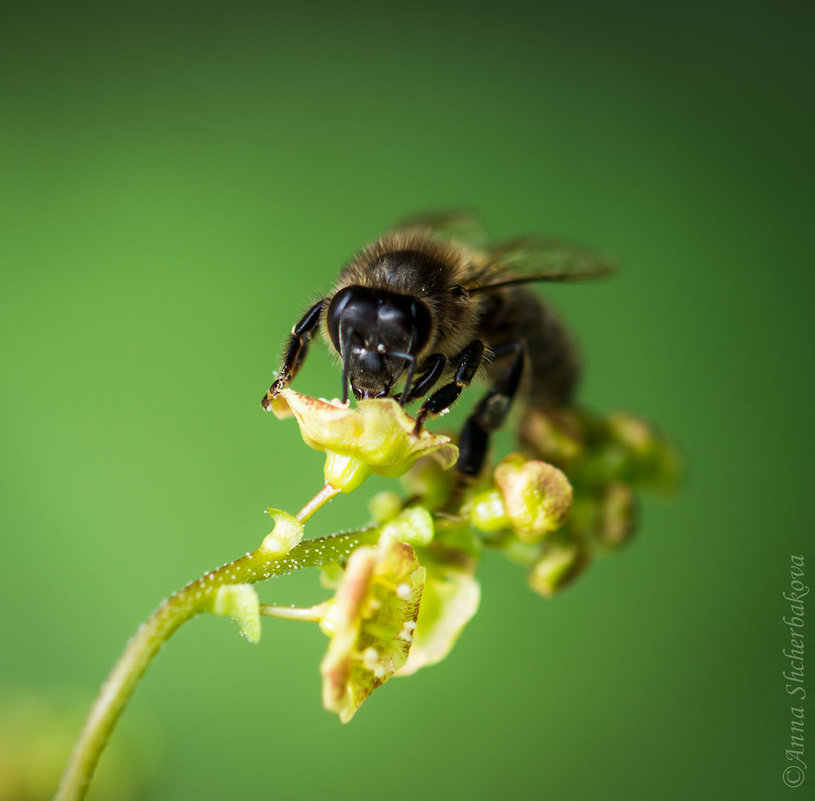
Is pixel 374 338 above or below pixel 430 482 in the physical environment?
above

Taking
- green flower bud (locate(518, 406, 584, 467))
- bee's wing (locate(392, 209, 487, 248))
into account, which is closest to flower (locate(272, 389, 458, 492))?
green flower bud (locate(518, 406, 584, 467))

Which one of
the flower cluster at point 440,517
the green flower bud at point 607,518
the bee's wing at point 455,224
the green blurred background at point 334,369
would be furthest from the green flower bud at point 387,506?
the bee's wing at point 455,224

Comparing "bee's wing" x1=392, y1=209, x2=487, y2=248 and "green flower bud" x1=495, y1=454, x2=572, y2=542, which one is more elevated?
"bee's wing" x1=392, y1=209, x2=487, y2=248

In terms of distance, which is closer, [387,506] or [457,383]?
[387,506]

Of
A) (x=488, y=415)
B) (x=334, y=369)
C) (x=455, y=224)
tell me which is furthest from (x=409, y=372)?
(x=334, y=369)

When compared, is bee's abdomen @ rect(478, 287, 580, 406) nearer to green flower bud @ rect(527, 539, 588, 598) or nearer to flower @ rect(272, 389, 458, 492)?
green flower bud @ rect(527, 539, 588, 598)

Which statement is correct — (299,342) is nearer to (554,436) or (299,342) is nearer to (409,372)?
(409,372)
